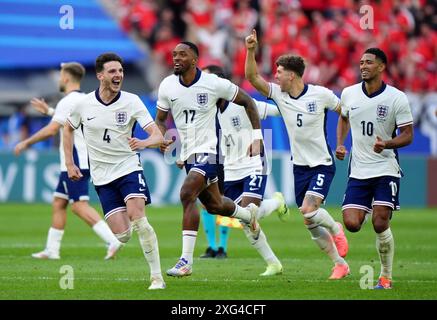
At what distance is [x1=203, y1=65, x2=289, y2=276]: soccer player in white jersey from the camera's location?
14.6 meters

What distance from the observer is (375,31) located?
27.8m

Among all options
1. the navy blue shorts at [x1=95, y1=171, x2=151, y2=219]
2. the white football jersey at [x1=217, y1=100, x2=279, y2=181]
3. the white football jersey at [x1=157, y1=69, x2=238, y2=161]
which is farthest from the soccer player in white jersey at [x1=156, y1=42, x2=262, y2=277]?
the white football jersey at [x1=217, y1=100, x2=279, y2=181]

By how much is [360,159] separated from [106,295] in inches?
130

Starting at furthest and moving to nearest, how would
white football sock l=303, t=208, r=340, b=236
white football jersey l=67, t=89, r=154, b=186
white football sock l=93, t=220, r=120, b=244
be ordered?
white football sock l=93, t=220, r=120, b=244
white football sock l=303, t=208, r=340, b=236
white football jersey l=67, t=89, r=154, b=186

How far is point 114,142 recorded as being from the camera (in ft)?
39.0

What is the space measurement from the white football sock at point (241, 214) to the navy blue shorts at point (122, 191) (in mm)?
1353

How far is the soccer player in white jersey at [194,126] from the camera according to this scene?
1227cm

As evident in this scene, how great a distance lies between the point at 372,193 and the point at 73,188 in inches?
212

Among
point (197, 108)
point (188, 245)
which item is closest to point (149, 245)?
point (188, 245)

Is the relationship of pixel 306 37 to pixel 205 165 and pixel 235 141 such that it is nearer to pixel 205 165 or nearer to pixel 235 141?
pixel 235 141

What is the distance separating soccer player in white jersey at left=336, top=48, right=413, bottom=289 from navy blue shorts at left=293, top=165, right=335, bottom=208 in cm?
78

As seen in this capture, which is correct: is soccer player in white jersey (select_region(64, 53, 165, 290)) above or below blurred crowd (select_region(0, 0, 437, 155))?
below

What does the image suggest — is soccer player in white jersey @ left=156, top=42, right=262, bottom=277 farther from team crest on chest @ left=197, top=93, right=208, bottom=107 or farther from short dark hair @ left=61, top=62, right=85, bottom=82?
short dark hair @ left=61, top=62, right=85, bottom=82
